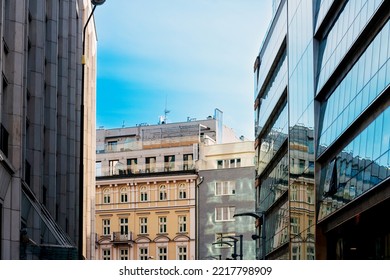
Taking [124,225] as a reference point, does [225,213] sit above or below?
above

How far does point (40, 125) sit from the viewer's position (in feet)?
101

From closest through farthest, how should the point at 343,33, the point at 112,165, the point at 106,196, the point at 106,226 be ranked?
the point at 343,33 < the point at 106,226 < the point at 106,196 < the point at 112,165

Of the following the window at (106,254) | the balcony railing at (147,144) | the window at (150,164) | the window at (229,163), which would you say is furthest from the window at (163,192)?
the window at (229,163)

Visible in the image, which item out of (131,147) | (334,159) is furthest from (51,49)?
(131,147)

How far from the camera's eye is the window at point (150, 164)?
60.6 meters

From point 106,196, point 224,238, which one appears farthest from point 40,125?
point 224,238

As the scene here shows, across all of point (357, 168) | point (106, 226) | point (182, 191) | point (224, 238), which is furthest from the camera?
point (224, 238)

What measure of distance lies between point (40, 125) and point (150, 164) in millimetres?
29901

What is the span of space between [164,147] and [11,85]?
1630 inches

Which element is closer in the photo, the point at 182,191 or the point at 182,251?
the point at 182,251

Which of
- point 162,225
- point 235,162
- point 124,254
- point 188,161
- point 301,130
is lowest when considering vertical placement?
point 124,254

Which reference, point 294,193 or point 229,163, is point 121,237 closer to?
point 294,193
